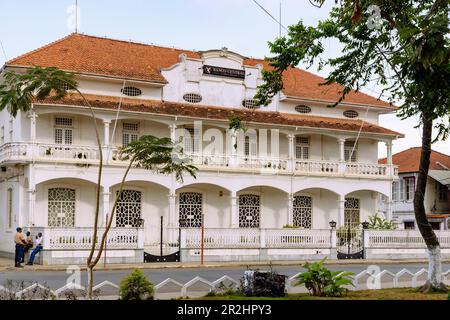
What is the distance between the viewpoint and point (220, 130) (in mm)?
36562

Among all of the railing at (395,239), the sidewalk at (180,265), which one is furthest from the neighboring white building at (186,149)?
the railing at (395,239)

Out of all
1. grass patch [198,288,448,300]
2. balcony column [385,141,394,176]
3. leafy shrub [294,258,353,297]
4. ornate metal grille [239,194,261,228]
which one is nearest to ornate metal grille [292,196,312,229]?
ornate metal grille [239,194,261,228]

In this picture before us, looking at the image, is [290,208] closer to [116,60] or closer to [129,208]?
[129,208]

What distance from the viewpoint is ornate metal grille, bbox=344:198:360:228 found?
40.5 metres

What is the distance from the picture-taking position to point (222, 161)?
35.6m

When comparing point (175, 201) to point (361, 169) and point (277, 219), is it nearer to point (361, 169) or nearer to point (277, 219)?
point (277, 219)

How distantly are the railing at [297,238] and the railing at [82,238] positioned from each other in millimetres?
5746

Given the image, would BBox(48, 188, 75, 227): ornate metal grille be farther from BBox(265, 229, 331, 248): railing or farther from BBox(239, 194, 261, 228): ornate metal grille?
BBox(265, 229, 331, 248): railing

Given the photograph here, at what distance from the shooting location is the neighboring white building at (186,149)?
32344 mm

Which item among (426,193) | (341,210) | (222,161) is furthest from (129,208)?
(426,193)

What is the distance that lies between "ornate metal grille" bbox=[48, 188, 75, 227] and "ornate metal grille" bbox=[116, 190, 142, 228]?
2.00 metres

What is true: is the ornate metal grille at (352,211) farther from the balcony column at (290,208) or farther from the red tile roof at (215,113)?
the balcony column at (290,208)

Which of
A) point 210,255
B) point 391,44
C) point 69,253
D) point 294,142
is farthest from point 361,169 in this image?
point 391,44

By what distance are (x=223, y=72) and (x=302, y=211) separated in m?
8.16
